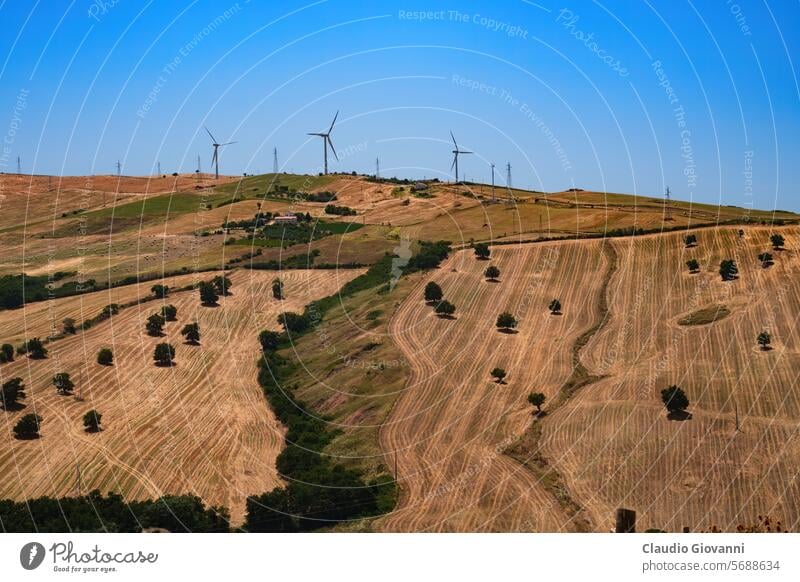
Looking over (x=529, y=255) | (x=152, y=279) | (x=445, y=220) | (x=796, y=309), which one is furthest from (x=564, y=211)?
(x=152, y=279)

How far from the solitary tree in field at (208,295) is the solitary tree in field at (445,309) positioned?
33400mm

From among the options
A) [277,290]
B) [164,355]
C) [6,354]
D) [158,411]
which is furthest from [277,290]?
[6,354]

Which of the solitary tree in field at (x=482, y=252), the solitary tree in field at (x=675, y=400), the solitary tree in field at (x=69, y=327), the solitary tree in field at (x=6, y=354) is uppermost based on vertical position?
the solitary tree in field at (x=482, y=252)

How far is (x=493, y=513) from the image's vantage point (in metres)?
72.9

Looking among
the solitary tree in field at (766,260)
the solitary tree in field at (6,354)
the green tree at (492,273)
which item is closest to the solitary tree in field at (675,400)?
the solitary tree in field at (766,260)

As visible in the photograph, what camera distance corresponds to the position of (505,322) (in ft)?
362

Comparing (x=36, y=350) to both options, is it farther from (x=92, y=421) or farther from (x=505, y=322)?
(x=505, y=322)

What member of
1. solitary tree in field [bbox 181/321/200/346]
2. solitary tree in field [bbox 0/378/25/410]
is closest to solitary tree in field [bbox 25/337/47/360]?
solitary tree in field [bbox 0/378/25/410]

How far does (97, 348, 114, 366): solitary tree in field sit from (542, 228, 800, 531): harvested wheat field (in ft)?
182

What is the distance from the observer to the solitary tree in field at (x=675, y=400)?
88500mm

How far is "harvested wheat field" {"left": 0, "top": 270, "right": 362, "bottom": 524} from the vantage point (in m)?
84.6

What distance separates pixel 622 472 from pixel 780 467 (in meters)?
13.6

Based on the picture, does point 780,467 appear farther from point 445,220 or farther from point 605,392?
point 445,220

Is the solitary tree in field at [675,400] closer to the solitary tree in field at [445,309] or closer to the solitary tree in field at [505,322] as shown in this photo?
the solitary tree in field at [505,322]
